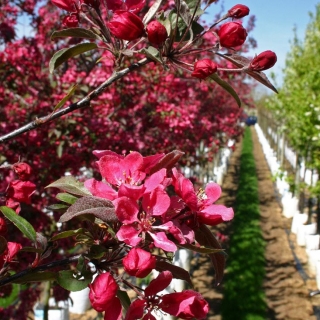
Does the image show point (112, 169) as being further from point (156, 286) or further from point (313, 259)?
point (313, 259)

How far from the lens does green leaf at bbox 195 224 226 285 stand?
100cm

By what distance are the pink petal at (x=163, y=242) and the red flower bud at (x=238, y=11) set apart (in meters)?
0.56

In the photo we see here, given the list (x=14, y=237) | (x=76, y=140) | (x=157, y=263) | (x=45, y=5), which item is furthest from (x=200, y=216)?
(x=45, y=5)

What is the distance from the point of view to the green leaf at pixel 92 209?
880 millimetres

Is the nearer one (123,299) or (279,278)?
(123,299)

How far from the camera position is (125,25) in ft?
3.23

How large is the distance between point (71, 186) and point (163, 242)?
0.27m

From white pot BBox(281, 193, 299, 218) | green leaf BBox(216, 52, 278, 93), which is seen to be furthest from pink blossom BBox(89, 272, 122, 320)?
white pot BBox(281, 193, 299, 218)

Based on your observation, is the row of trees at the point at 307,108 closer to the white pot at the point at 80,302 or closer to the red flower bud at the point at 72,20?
the white pot at the point at 80,302

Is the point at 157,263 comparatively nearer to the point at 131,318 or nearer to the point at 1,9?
the point at 131,318

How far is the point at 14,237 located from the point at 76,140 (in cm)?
97

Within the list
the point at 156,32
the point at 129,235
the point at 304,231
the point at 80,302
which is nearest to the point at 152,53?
the point at 156,32

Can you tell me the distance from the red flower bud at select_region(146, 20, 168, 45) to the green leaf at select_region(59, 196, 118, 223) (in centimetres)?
36

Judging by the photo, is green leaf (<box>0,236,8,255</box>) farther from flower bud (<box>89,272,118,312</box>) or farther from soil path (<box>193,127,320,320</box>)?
soil path (<box>193,127,320,320</box>)
